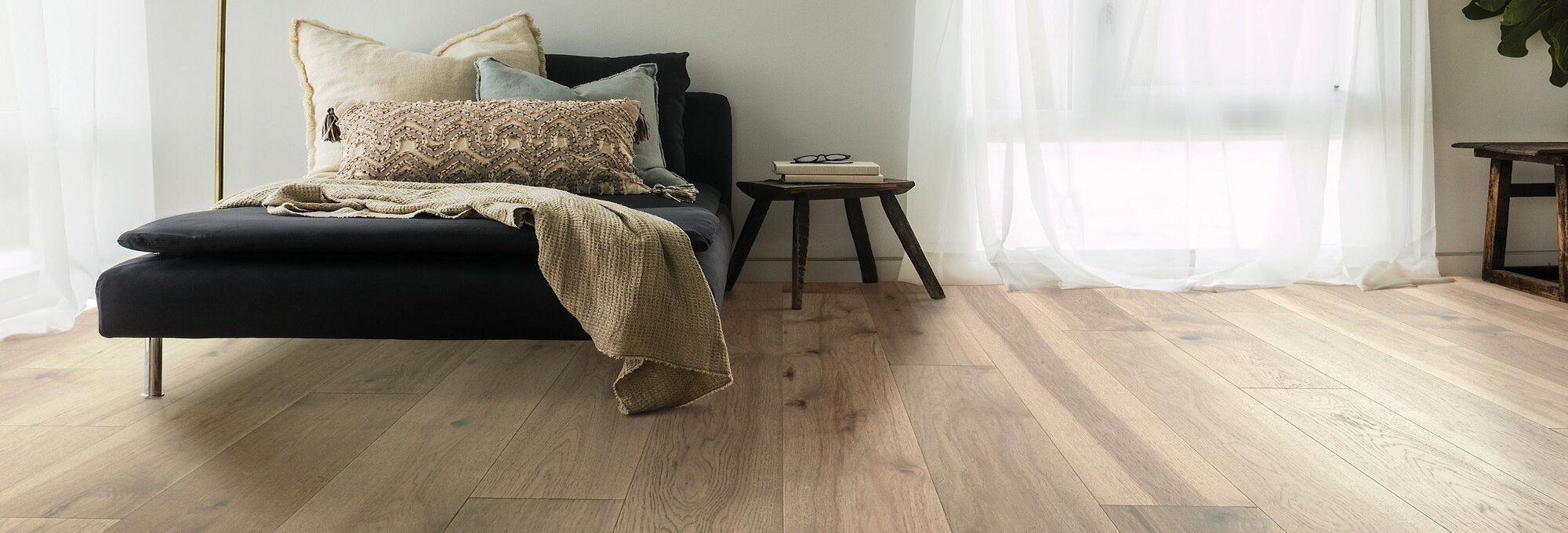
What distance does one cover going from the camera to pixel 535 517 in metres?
1.60

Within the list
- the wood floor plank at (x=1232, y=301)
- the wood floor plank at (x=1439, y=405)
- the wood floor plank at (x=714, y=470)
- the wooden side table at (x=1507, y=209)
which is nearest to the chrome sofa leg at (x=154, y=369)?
the wood floor plank at (x=714, y=470)

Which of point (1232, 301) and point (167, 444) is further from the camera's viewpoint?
point (1232, 301)

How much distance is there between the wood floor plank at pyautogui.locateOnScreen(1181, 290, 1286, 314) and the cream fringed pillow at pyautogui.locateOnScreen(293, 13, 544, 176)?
87.2 inches

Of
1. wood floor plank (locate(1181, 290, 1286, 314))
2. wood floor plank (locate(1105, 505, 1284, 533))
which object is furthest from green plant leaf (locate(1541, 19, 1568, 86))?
wood floor plank (locate(1105, 505, 1284, 533))

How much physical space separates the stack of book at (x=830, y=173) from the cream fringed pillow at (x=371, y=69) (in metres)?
0.86

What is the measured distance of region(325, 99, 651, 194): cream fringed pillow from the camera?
2.72m

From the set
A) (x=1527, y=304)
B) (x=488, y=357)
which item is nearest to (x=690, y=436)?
(x=488, y=357)

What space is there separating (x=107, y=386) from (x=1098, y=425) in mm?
2115

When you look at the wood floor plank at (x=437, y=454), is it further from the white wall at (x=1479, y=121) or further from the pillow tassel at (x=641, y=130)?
the white wall at (x=1479, y=121)

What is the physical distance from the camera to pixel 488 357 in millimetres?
2631

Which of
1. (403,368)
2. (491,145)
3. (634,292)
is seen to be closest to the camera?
(634,292)

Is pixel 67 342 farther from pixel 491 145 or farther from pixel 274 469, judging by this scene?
pixel 274 469

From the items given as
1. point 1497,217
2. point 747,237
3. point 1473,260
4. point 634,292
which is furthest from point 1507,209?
point 634,292

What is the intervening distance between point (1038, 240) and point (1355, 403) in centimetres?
165
